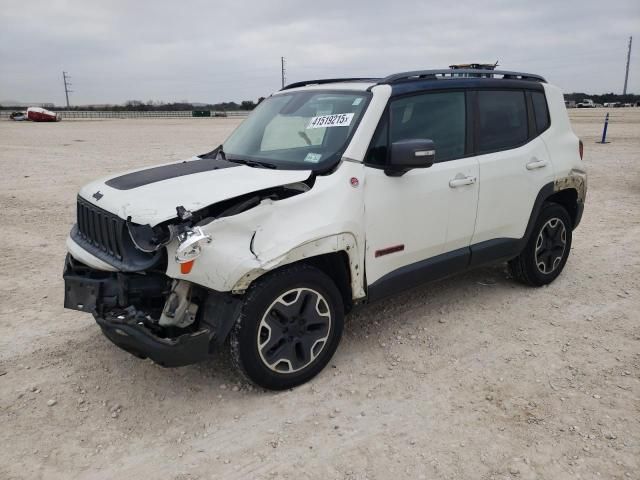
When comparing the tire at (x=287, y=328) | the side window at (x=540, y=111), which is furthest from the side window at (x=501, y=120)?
the tire at (x=287, y=328)

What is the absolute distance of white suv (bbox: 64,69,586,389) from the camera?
9.96 ft

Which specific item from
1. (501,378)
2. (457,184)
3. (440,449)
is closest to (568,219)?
(457,184)

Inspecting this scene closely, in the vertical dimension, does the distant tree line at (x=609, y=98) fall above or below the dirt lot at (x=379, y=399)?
above

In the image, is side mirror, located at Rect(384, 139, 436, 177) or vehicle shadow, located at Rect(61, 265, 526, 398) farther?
vehicle shadow, located at Rect(61, 265, 526, 398)

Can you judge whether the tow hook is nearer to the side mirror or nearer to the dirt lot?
the dirt lot

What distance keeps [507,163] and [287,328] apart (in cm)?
247

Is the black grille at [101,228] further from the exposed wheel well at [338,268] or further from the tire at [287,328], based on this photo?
the exposed wheel well at [338,268]

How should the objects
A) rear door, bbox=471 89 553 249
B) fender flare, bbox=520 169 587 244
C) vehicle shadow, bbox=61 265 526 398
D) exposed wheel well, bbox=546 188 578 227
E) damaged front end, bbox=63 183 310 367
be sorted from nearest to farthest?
damaged front end, bbox=63 183 310 367 < vehicle shadow, bbox=61 265 526 398 < rear door, bbox=471 89 553 249 < fender flare, bbox=520 169 587 244 < exposed wheel well, bbox=546 188 578 227

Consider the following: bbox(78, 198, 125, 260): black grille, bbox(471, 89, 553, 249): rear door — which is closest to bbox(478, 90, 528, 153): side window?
bbox(471, 89, 553, 249): rear door

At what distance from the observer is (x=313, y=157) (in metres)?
3.66

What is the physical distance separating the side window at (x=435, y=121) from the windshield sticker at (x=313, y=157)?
21.6 inches

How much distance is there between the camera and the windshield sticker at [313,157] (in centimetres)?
362

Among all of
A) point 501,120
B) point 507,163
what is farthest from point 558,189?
point 501,120

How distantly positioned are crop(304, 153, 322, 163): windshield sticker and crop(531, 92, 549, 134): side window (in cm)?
241
